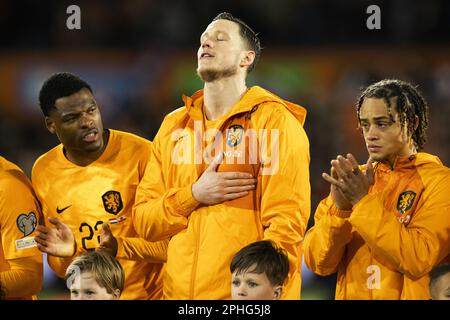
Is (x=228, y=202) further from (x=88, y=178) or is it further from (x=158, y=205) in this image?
(x=88, y=178)

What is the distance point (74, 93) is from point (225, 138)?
95 cm

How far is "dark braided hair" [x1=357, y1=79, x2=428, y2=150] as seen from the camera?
3.80 metres

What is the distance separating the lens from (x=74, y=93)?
173 inches

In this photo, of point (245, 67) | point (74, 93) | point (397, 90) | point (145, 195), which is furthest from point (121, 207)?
point (397, 90)

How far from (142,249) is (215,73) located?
37.6 inches

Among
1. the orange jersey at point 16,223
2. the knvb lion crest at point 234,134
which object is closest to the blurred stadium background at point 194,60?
the orange jersey at point 16,223

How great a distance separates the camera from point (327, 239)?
3740 mm

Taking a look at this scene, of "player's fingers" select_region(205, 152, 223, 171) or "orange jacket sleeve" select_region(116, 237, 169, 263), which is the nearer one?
"player's fingers" select_region(205, 152, 223, 171)

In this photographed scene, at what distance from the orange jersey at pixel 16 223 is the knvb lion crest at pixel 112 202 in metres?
0.37

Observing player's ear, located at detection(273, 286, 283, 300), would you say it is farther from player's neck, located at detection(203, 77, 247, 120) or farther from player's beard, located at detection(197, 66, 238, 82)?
player's beard, located at detection(197, 66, 238, 82)

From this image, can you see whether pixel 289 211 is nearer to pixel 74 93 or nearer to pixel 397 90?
pixel 397 90

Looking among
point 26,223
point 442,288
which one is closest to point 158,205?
point 26,223

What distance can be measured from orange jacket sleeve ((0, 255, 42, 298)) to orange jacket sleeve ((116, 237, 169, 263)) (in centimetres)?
46

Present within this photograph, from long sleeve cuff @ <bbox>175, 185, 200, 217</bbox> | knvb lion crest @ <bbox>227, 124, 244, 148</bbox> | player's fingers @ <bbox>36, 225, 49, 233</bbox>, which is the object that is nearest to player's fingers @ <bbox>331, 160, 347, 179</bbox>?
knvb lion crest @ <bbox>227, 124, 244, 148</bbox>
